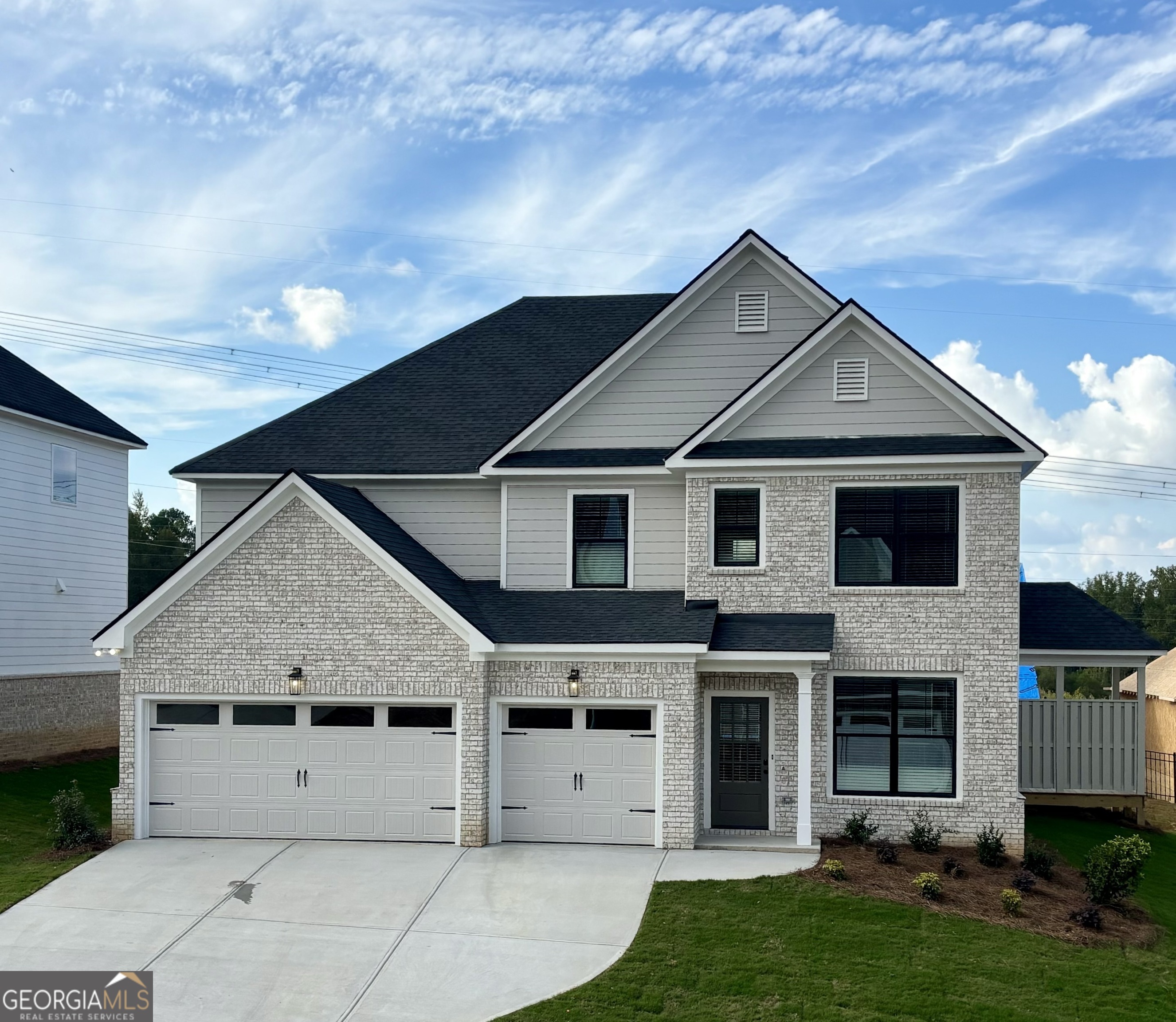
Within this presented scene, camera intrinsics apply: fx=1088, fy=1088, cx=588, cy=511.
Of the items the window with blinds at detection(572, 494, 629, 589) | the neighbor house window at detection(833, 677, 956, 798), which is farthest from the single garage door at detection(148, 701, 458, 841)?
the neighbor house window at detection(833, 677, 956, 798)

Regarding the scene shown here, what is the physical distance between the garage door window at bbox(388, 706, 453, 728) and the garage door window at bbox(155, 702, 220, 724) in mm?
2763

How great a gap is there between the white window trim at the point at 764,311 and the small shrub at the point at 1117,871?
9.59 meters

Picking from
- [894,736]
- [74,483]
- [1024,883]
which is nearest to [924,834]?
[894,736]

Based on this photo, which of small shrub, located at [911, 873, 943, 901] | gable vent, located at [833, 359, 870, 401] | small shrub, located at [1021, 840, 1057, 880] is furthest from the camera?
gable vent, located at [833, 359, 870, 401]

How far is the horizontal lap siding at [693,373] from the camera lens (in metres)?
18.8

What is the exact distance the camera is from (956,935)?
12.9 metres

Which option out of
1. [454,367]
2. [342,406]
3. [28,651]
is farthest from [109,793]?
[454,367]

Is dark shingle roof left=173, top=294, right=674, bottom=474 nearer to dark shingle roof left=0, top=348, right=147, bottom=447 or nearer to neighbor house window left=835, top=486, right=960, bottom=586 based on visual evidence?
neighbor house window left=835, top=486, right=960, bottom=586

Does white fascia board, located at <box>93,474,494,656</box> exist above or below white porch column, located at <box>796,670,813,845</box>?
above

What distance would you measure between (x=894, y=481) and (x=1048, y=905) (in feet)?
20.9

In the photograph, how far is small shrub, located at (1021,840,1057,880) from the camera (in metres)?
15.3

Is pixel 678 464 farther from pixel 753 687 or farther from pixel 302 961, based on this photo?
pixel 302 961

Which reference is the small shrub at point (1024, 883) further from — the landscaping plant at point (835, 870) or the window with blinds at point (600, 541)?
the window with blinds at point (600, 541)

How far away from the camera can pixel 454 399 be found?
70.5 feet
